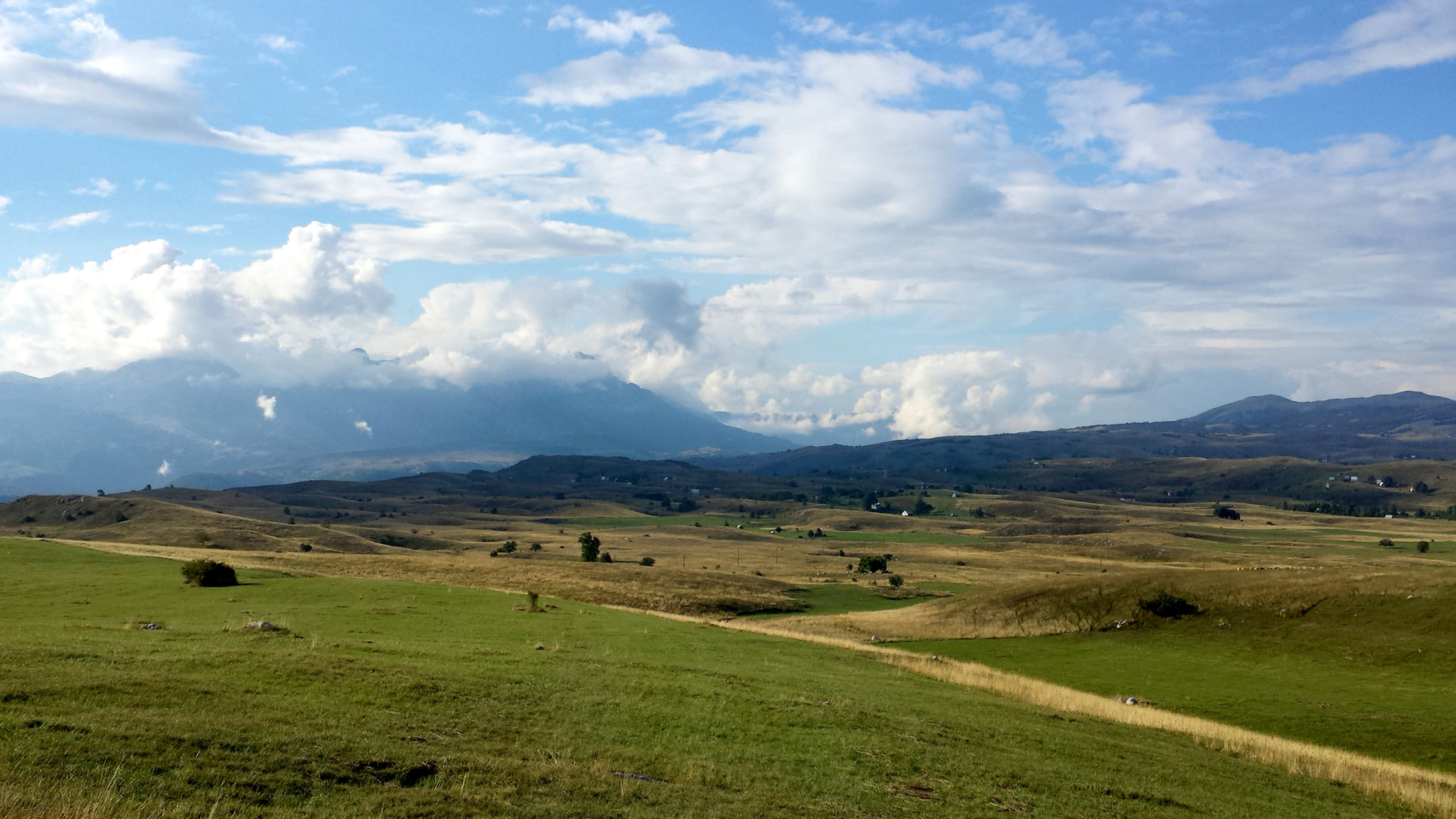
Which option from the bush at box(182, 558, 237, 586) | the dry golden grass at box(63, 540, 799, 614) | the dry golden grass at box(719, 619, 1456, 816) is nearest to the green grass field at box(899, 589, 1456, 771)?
the dry golden grass at box(719, 619, 1456, 816)

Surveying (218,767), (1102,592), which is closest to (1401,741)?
(1102,592)

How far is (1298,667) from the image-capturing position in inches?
1550

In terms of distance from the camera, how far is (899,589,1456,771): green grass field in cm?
2972

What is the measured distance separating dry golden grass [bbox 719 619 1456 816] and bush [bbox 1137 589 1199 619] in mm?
15806

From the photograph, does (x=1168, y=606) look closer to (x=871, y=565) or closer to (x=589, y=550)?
(x=871, y=565)

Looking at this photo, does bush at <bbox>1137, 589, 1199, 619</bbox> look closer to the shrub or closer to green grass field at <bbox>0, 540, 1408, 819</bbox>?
green grass field at <bbox>0, 540, 1408, 819</bbox>

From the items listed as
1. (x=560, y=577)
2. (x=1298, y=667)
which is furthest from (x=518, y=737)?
(x=560, y=577)

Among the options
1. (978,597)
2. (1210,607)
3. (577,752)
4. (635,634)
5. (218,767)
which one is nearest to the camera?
(218,767)

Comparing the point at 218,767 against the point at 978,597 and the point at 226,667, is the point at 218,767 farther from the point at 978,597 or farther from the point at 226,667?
the point at 978,597

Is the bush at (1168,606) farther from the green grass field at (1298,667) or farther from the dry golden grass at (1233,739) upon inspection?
the dry golden grass at (1233,739)

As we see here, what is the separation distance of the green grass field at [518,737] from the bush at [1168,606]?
24617 mm

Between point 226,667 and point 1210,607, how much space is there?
50280mm

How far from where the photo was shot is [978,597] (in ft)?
197

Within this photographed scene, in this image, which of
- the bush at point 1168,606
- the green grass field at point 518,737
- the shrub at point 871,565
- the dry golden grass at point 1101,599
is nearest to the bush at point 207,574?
the green grass field at point 518,737
